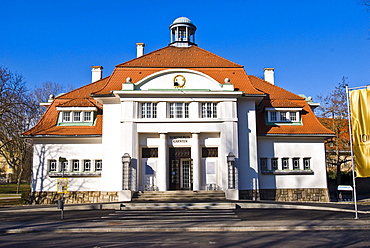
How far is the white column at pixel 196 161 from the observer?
24.9 metres

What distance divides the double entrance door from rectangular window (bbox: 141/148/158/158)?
1147 millimetres

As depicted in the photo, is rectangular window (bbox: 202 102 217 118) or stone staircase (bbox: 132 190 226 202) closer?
stone staircase (bbox: 132 190 226 202)

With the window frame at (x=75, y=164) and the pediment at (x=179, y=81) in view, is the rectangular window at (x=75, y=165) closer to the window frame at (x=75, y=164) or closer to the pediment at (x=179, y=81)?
the window frame at (x=75, y=164)

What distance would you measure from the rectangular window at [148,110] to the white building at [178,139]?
71 mm

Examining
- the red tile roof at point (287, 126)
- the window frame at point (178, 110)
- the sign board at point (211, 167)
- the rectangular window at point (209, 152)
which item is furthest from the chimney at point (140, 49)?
the sign board at point (211, 167)

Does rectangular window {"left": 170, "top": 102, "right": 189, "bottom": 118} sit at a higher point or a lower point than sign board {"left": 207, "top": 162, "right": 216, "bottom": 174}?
higher

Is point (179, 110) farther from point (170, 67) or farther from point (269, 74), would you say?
point (269, 74)

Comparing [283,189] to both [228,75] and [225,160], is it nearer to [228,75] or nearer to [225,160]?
[225,160]

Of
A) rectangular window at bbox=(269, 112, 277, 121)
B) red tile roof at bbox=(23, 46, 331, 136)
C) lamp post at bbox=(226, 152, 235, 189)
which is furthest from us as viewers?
rectangular window at bbox=(269, 112, 277, 121)

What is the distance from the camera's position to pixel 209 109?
85.0 ft

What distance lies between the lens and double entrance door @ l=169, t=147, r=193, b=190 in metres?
25.7

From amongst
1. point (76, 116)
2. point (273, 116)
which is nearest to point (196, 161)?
point (273, 116)

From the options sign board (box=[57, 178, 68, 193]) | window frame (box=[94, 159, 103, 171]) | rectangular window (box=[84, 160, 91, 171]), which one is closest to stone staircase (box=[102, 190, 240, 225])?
sign board (box=[57, 178, 68, 193])

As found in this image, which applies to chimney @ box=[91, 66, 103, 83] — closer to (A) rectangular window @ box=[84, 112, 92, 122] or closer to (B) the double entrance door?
(A) rectangular window @ box=[84, 112, 92, 122]
